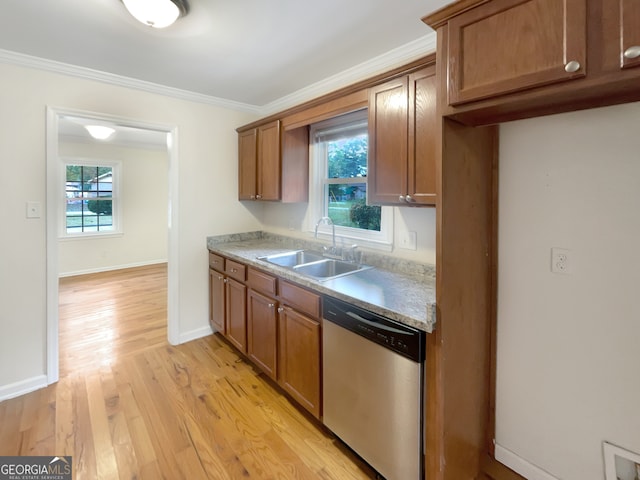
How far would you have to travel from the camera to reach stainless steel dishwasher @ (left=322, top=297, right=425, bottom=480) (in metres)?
1.38

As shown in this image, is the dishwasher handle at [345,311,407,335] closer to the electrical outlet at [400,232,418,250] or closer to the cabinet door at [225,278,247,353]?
the electrical outlet at [400,232,418,250]

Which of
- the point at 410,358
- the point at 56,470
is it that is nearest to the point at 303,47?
the point at 410,358

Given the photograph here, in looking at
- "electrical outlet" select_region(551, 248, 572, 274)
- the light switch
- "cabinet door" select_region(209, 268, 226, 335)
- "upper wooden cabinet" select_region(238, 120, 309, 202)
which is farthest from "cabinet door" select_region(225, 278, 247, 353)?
A: "electrical outlet" select_region(551, 248, 572, 274)

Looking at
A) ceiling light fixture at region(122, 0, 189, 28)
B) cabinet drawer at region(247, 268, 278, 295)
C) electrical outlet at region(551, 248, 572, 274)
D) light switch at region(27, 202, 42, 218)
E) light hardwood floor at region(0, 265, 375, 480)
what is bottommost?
light hardwood floor at region(0, 265, 375, 480)

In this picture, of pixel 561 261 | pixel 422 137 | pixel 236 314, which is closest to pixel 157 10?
pixel 422 137

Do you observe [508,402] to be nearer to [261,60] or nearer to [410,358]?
[410,358]

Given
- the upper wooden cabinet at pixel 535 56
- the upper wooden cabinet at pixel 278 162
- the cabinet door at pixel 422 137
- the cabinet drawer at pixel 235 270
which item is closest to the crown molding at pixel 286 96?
the cabinet door at pixel 422 137

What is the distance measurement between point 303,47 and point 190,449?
261 centimetres

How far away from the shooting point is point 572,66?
960 millimetres

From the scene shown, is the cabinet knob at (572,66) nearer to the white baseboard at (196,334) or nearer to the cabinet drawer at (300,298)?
the cabinet drawer at (300,298)

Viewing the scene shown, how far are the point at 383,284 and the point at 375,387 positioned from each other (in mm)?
567

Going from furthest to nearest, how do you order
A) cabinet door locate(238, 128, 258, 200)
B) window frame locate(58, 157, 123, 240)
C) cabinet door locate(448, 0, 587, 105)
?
window frame locate(58, 157, 123, 240) < cabinet door locate(238, 128, 258, 200) < cabinet door locate(448, 0, 587, 105)

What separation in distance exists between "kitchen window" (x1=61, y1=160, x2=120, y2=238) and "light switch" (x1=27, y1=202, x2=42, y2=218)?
3900mm

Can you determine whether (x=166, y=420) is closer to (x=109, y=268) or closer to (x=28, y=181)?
(x=28, y=181)
